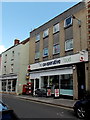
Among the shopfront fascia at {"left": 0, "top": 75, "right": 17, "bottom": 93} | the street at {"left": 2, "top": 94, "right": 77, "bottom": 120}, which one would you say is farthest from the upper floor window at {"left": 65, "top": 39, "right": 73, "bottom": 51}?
the shopfront fascia at {"left": 0, "top": 75, "right": 17, "bottom": 93}

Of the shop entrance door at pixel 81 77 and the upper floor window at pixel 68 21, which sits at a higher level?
the upper floor window at pixel 68 21

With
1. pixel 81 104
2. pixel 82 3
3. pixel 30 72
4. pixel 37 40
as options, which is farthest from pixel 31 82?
pixel 81 104

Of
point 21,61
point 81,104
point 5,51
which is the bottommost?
point 81,104

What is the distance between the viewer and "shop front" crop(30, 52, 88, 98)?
56.8ft

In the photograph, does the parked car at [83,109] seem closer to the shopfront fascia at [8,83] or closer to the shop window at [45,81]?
the shop window at [45,81]

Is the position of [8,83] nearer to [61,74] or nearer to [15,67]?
[15,67]

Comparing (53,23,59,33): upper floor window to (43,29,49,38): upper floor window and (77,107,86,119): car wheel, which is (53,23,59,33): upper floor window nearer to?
(43,29,49,38): upper floor window

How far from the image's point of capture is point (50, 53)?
21875 millimetres

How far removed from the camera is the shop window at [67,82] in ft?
59.7

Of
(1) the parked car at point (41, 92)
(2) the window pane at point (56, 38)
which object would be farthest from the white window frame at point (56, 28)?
(1) the parked car at point (41, 92)

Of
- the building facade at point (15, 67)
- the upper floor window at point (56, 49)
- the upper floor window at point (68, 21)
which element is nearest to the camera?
the upper floor window at point (68, 21)

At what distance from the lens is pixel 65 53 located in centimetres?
1930

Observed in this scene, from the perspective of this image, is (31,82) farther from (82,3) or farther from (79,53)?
(82,3)

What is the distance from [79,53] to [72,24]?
→ 12.1 feet
